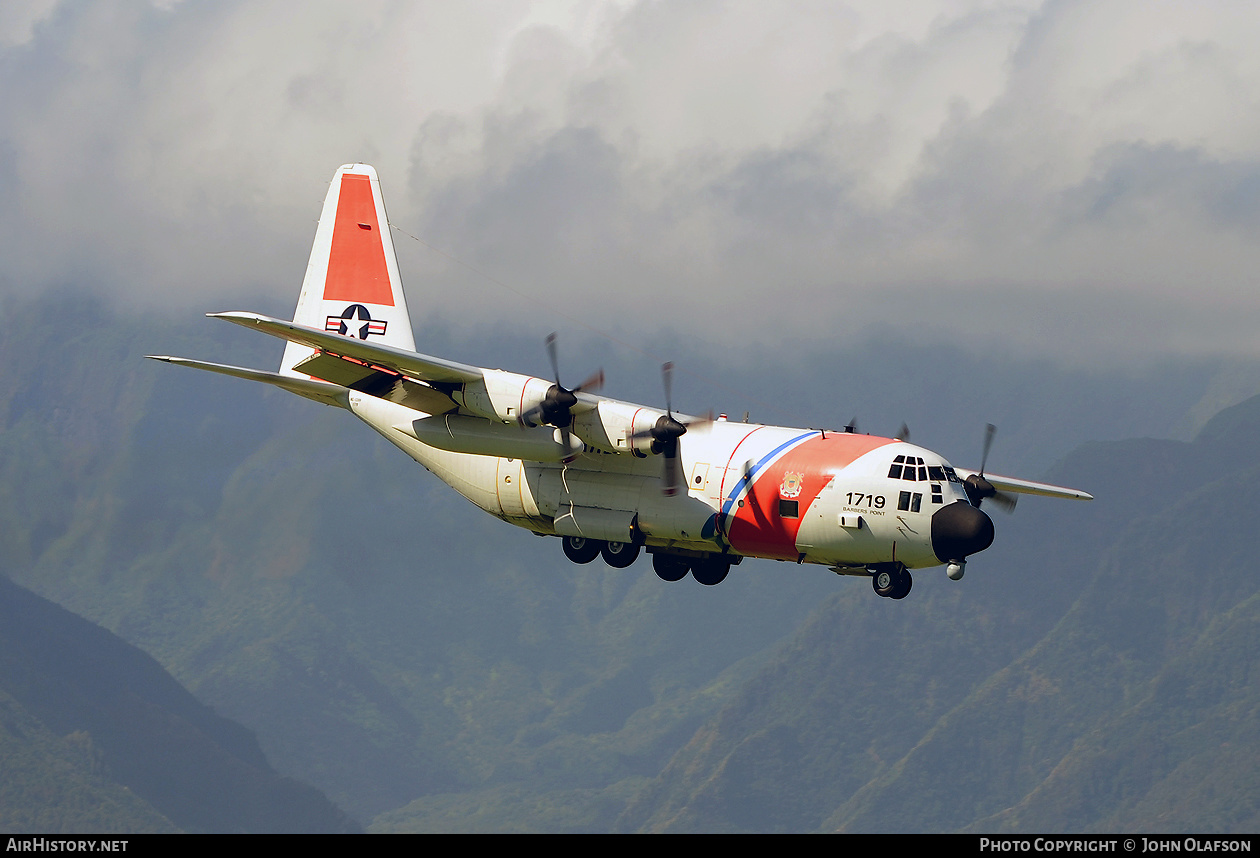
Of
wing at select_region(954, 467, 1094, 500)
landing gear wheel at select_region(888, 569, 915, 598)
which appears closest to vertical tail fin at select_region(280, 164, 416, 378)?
landing gear wheel at select_region(888, 569, 915, 598)

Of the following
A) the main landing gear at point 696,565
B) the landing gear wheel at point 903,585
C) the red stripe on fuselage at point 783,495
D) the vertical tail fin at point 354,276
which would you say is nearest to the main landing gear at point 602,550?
the main landing gear at point 696,565

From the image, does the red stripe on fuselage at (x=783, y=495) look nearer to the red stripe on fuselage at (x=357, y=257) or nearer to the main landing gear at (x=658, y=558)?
the main landing gear at (x=658, y=558)

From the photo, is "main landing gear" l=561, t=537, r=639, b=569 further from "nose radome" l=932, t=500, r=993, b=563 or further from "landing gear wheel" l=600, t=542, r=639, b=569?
"nose radome" l=932, t=500, r=993, b=563

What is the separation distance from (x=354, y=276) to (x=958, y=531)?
823 inches

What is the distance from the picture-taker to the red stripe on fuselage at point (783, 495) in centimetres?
4044

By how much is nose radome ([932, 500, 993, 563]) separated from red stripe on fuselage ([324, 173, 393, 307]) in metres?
19.1

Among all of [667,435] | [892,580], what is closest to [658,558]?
[667,435]

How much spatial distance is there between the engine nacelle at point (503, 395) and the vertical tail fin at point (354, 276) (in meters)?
8.58

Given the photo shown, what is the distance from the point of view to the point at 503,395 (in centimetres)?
4006

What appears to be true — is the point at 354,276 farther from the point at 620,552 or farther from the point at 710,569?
the point at 710,569
